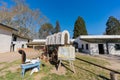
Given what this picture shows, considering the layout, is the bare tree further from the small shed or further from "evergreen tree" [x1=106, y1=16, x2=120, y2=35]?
"evergreen tree" [x1=106, y1=16, x2=120, y2=35]

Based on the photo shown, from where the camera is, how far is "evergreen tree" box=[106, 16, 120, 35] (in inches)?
1510

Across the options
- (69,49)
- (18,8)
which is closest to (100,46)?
(69,49)

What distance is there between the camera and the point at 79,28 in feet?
133

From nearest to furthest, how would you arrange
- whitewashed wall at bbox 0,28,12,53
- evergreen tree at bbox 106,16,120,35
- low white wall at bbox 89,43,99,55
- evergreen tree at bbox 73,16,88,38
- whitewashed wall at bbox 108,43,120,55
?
whitewashed wall at bbox 0,28,12,53
low white wall at bbox 89,43,99,55
whitewashed wall at bbox 108,43,120,55
evergreen tree at bbox 106,16,120,35
evergreen tree at bbox 73,16,88,38

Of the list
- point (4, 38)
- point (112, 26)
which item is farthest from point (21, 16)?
point (112, 26)

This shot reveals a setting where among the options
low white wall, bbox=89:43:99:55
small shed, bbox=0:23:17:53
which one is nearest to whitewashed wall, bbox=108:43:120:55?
low white wall, bbox=89:43:99:55

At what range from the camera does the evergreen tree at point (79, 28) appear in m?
39.7

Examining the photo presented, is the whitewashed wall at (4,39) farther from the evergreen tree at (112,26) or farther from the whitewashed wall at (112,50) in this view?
the evergreen tree at (112,26)

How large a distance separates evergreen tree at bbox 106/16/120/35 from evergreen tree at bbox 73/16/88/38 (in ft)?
35.1

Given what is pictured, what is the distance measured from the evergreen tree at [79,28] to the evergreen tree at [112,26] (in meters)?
10.7

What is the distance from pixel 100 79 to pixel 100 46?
633 inches

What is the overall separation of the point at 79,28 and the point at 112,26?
14.8 meters

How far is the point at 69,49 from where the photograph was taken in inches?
239

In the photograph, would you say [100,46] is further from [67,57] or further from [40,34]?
[40,34]
